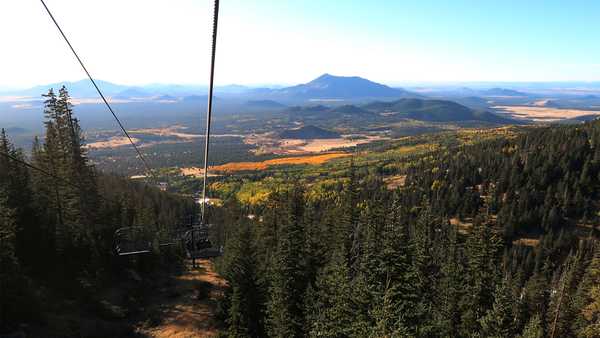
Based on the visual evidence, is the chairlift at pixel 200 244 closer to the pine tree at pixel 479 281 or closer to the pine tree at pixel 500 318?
the pine tree at pixel 500 318

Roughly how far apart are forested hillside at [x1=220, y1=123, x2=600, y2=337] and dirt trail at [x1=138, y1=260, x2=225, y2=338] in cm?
313

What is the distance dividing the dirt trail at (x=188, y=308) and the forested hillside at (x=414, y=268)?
3134 mm

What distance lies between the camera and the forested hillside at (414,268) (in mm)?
23984

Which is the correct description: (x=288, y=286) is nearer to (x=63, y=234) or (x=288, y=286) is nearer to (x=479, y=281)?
(x=479, y=281)

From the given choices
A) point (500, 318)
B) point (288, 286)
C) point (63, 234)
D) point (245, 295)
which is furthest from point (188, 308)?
point (500, 318)

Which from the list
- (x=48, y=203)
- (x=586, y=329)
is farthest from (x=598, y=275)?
(x=48, y=203)

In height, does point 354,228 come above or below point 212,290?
above

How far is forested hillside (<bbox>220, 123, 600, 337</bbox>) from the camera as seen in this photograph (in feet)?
78.7

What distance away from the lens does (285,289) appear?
30.4 metres

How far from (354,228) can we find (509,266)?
42451mm

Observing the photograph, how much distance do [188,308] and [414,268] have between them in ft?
99.1

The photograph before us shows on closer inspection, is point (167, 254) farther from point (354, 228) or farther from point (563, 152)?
point (563, 152)

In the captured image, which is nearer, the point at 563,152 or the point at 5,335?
A: the point at 5,335

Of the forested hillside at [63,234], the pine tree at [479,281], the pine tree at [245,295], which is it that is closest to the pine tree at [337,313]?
the pine tree at [245,295]
